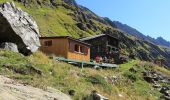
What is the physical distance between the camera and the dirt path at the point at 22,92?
914 inches

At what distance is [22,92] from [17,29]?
14.1 metres

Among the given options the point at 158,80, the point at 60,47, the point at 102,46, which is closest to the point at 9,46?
the point at 60,47

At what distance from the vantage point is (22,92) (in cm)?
2467

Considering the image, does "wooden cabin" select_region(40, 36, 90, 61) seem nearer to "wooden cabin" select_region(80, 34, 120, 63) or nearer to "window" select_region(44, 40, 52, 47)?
"window" select_region(44, 40, 52, 47)

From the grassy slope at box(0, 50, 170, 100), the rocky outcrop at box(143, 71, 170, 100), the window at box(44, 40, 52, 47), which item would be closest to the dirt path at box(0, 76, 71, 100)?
the grassy slope at box(0, 50, 170, 100)

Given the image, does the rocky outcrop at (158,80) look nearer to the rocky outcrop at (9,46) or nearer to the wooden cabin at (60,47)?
the wooden cabin at (60,47)

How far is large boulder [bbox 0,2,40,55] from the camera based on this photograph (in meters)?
37.2

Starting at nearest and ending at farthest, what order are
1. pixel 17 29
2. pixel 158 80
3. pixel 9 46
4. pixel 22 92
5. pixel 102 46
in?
1. pixel 22 92
2. pixel 9 46
3. pixel 17 29
4. pixel 158 80
5. pixel 102 46

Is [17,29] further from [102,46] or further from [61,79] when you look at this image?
[102,46]

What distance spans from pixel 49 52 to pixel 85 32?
128439 mm

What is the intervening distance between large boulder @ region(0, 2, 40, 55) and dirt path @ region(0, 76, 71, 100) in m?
10.6

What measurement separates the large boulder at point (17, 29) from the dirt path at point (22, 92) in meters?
10.6

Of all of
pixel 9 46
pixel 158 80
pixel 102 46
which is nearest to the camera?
pixel 9 46

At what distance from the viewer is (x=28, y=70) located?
31.5 metres
